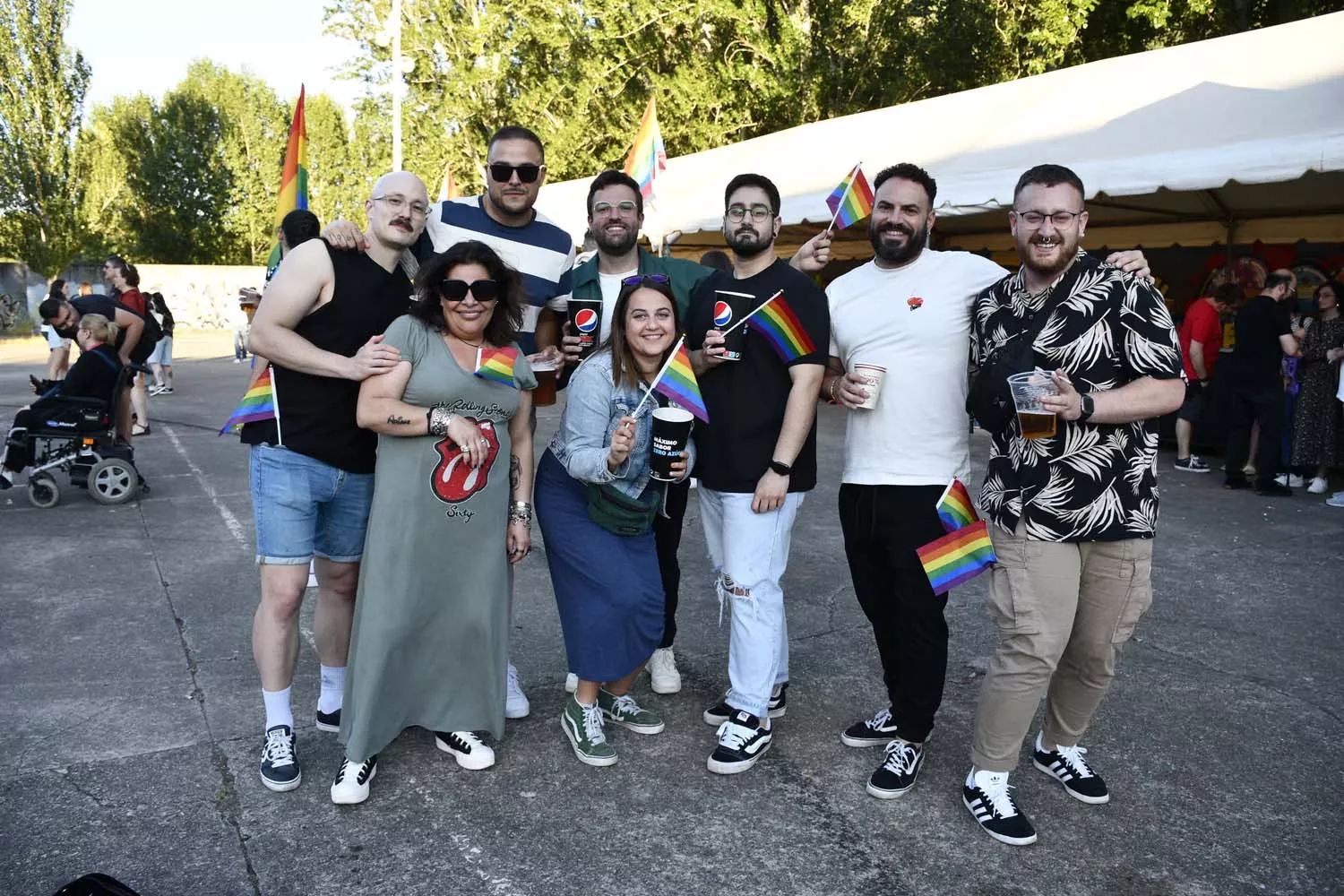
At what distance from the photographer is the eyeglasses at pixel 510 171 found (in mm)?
3795

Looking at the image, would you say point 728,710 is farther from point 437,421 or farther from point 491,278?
point 491,278

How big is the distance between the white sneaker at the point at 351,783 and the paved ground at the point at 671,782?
5 centimetres

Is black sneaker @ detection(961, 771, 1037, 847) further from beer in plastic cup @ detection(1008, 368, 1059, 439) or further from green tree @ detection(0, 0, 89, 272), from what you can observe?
green tree @ detection(0, 0, 89, 272)

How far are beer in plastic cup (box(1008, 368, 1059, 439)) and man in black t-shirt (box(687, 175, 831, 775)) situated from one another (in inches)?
31.0

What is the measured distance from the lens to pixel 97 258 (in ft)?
133

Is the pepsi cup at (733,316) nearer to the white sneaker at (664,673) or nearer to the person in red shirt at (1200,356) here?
the white sneaker at (664,673)

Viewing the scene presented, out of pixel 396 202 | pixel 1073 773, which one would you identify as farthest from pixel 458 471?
pixel 1073 773

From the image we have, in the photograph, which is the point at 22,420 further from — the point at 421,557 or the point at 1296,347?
the point at 1296,347

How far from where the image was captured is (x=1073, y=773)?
336cm

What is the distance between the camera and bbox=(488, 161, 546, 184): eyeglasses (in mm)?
3795

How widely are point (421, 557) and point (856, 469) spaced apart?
1.57 m

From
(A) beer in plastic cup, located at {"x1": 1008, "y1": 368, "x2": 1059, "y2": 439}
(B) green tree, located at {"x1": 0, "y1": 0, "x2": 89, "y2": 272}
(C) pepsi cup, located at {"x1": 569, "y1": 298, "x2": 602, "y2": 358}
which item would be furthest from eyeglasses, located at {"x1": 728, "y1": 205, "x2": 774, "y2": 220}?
(B) green tree, located at {"x1": 0, "y1": 0, "x2": 89, "y2": 272}

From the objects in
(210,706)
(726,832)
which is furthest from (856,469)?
(210,706)

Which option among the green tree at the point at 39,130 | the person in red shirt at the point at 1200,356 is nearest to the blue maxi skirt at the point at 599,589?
the person in red shirt at the point at 1200,356
